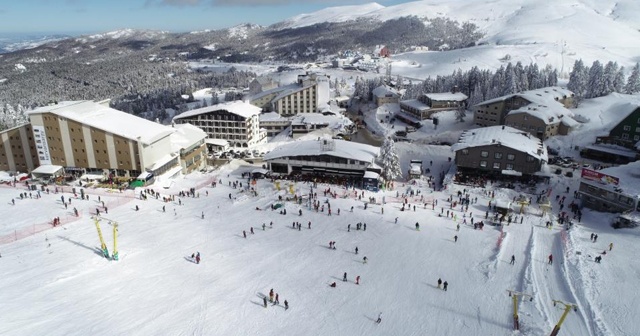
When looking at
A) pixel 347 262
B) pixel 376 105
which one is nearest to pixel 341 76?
pixel 376 105

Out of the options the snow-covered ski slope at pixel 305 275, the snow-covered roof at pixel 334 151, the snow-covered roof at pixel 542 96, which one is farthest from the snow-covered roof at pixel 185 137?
the snow-covered roof at pixel 542 96

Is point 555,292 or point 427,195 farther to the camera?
point 427,195

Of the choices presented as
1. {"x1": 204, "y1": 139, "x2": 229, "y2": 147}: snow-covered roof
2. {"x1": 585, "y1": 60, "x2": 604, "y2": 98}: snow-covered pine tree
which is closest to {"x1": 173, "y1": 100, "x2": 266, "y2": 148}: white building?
{"x1": 204, "y1": 139, "x2": 229, "y2": 147}: snow-covered roof

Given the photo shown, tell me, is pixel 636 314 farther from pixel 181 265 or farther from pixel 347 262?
pixel 181 265

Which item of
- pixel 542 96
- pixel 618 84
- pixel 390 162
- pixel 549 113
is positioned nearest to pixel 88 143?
pixel 390 162

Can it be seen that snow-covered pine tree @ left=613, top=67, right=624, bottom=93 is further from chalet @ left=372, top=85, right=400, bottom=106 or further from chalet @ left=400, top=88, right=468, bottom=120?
chalet @ left=372, top=85, right=400, bottom=106

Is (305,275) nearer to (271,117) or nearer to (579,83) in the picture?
(271,117)

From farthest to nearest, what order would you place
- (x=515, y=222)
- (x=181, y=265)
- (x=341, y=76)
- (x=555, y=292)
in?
(x=341, y=76) < (x=515, y=222) < (x=181, y=265) < (x=555, y=292)
